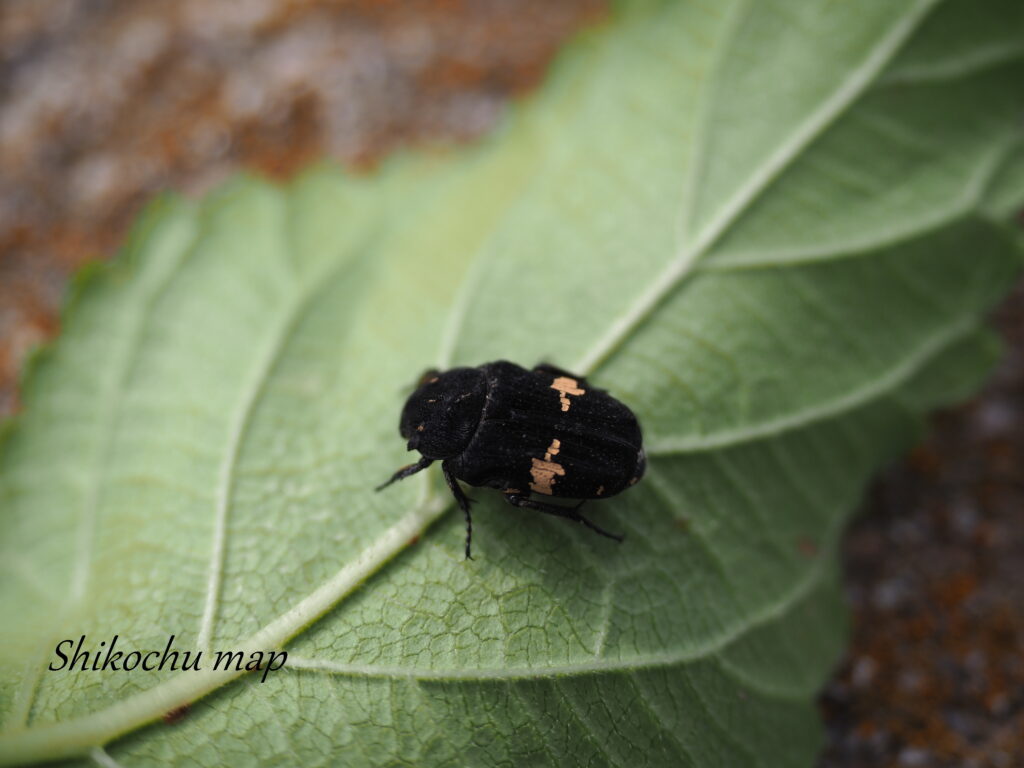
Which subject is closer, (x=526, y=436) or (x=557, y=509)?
(x=557, y=509)

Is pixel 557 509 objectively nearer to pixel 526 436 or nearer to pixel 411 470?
pixel 526 436

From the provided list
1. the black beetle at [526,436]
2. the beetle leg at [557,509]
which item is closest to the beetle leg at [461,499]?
the black beetle at [526,436]

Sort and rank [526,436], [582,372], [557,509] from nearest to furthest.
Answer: [557,509] < [526,436] < [582,372]

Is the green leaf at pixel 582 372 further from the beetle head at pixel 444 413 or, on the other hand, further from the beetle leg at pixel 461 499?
the beetle head at pixel 444 413

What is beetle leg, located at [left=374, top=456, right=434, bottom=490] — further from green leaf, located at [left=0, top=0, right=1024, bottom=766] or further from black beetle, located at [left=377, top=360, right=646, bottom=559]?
green leaf, located at [left=0, top=0, right=1024, bottom=766]

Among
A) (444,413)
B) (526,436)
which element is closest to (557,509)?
(526,436)

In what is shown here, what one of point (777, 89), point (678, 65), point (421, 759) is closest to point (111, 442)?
point (421, 759)

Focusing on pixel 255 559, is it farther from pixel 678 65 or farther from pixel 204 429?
pixel 678 65

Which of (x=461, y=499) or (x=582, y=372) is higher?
(x=582, y=372)
